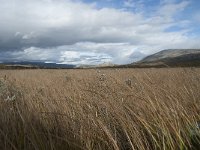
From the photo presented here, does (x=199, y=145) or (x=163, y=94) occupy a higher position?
(x=163, y=94)

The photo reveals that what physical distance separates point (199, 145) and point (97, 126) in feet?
3.53

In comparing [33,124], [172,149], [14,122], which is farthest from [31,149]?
[172,149]

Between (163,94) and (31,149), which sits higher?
(163,94)

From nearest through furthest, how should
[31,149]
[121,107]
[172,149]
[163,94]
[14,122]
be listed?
[172,149], [31,149], [121,107], [14,122], [163,94]

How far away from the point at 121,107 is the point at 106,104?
18cm

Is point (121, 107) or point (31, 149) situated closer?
point (31, 149)

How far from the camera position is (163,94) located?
5.04m

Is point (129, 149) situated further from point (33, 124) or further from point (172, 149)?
point (33, 124)

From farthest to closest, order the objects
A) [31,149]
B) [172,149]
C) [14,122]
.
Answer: [14,122], [31,149], [172,149]

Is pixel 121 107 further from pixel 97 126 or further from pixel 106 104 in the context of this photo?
pixel 97 126

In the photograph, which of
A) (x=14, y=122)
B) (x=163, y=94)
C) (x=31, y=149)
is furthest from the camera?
(x=163, y=94)

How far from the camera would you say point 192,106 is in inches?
184

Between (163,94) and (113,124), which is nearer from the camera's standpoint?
(113,124)

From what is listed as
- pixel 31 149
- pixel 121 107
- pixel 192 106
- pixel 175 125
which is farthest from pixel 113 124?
pixel 192 106
